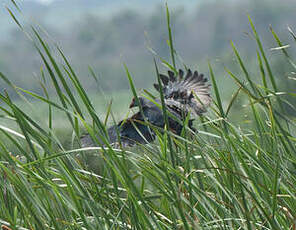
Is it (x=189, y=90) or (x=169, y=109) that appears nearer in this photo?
(x=169, y=109)

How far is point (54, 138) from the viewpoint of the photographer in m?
0.47

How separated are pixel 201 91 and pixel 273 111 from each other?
0.46 m

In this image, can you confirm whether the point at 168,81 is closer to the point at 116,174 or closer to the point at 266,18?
the point at 116,174

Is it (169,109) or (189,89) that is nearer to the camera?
(169,109)

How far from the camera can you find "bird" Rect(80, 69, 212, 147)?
838mm

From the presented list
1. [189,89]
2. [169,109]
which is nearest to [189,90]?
[189,89]

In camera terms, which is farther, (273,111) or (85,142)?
(85,142)

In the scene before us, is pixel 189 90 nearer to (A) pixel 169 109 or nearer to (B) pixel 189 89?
(B) pixel 189 89

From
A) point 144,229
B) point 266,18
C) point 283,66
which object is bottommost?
point 144,229

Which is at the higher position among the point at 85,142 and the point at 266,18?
the point at 266,18

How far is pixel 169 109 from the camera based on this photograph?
2.61 feet

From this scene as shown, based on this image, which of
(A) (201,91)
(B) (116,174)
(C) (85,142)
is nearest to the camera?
(B) (116,174)

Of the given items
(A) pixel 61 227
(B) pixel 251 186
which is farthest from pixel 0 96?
(B) pixel 251 186

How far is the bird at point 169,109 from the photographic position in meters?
0.84
